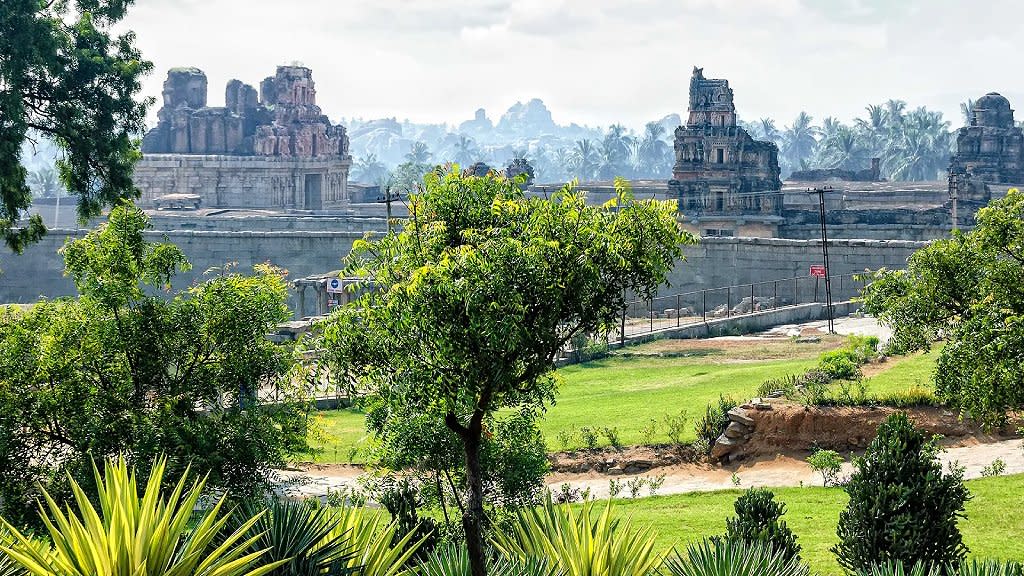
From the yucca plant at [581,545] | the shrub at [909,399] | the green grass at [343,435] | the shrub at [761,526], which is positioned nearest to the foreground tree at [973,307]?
the shrub at [909,399]

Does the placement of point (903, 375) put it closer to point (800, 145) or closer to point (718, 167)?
point (718, 167)

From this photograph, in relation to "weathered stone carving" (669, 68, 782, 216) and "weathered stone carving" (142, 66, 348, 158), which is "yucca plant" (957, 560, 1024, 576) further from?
"weathered stone carving" (142, 66, 348, 158)

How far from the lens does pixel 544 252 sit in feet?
36.4

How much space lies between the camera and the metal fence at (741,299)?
149 ft

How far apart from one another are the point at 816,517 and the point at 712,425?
16.3 ft

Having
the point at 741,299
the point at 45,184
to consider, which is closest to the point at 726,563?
the point at 741,299

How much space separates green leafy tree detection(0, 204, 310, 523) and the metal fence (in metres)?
29.3

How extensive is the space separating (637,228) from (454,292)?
76.2 inches

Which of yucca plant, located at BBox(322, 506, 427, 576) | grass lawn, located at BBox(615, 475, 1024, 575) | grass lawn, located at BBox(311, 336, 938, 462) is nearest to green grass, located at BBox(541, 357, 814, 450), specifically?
grass lawn, located at BBox(311, 336, 938, 462)

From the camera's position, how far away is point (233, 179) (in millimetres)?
86875

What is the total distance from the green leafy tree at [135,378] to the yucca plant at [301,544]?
9.02ft

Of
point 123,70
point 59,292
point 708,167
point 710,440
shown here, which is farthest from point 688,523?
point 708,167

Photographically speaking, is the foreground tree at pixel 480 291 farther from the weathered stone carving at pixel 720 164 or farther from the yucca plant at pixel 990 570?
the weathered stone carving at pixel 720 164

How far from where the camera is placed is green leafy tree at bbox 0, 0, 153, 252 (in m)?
20.3
